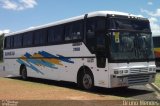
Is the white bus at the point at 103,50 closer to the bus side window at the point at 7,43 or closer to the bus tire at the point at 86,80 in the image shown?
the bus tire at the point at 86,80

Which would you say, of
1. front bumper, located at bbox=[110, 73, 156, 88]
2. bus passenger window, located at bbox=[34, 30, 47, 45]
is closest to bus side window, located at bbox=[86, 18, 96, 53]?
front bumper, located at bbox=[110, 73, 156, 88]

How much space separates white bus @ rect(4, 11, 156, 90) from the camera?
14445 mm

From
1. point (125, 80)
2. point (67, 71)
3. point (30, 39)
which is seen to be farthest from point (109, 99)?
point (30, 39)

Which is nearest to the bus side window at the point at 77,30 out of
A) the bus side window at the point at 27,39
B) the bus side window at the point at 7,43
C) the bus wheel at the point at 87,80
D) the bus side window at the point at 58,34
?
the bus side window at the point at 58,34

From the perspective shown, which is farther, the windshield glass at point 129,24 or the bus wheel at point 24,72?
the bus wheel at point 24,72

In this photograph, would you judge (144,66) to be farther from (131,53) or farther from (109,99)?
(109,99)

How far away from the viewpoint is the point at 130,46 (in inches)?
584

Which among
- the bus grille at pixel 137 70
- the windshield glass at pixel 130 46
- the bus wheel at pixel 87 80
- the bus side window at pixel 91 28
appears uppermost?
the bus side window at pixel 91 28

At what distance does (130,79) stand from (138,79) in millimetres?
531

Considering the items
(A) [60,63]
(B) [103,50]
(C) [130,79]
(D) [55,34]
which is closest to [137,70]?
(C) [130,79]

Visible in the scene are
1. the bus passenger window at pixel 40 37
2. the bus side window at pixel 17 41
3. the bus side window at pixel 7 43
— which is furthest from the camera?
the bus side window at pixel 7 43

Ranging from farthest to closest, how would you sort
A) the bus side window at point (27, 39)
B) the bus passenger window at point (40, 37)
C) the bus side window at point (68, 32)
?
the bus side window at point (27, 39) < the bus passenger window at point (40, 37) < the bus side window at point (68, 32)

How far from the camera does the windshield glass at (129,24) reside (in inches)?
579

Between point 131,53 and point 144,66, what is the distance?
0.90m
